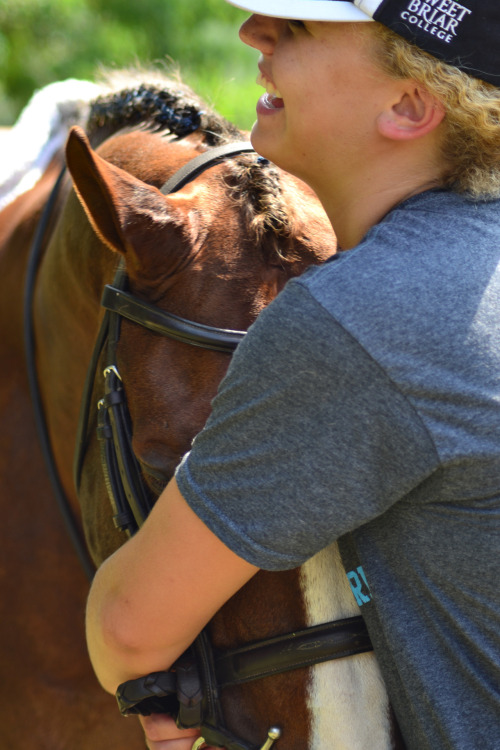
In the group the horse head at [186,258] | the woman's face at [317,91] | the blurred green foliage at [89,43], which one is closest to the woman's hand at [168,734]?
the horse head at [186,258]

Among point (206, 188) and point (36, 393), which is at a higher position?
point (206, 188)

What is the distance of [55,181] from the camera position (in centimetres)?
234

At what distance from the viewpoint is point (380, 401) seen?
109cm

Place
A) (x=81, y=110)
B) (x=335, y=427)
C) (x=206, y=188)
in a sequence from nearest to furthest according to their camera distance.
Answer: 1. (x=335, y=427)
2. (x=206, y=188)
3. (x=81, y=110)

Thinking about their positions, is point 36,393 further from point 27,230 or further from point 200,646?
point 200,646

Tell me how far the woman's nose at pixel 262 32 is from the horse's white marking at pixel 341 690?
3.03 feet

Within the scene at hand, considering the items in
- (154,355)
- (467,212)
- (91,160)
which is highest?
(467,212)

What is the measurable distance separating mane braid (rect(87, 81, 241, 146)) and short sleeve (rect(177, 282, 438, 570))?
931 millimetres

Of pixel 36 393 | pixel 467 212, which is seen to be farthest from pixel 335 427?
pixel 36 393

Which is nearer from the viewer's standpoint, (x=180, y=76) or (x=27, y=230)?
(x=180, y=76)

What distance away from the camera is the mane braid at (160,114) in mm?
1958

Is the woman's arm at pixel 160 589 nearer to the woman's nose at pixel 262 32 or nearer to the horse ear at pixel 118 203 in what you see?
the horse ear at pixel 118 203

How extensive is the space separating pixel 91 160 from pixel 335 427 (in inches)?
28.5

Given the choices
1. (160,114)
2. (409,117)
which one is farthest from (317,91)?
(160,114)
